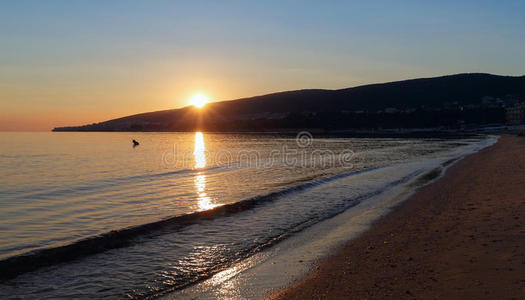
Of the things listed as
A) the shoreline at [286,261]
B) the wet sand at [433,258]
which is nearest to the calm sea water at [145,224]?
the shoreline at [286,261]

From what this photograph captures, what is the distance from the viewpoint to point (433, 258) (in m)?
7.95

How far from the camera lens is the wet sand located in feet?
20.6

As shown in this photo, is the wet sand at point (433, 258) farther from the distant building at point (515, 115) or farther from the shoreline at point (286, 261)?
the distant building at point (515, 115)

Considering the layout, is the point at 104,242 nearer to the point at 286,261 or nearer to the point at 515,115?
the point at 286,261

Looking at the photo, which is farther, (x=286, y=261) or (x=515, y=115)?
(x=515, y=115)

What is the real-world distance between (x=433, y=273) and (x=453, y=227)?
408 centimetres

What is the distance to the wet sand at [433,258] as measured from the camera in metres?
6.29

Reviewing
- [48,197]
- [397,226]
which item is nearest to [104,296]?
[397,226]

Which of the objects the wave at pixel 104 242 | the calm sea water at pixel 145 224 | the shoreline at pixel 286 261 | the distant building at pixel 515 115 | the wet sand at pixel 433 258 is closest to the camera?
the wet sand at pixel 433 258

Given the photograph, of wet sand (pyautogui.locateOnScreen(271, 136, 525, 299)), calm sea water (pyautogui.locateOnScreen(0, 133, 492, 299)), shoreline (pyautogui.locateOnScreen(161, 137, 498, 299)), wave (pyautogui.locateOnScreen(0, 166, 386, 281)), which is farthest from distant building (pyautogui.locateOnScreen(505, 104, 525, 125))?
wave (pyautogui.locateOnScreen(0, 166, 386, 281))

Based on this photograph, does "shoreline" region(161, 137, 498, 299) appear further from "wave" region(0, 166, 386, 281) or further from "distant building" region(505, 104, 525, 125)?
"distant building" region(505, 104, 525, 125)

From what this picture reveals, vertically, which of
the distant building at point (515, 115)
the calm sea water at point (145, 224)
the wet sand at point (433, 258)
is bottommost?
the calm sea water at point (145, 224)

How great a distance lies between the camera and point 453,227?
1049 centimetres

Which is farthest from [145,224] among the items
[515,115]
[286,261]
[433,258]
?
[515,115]
